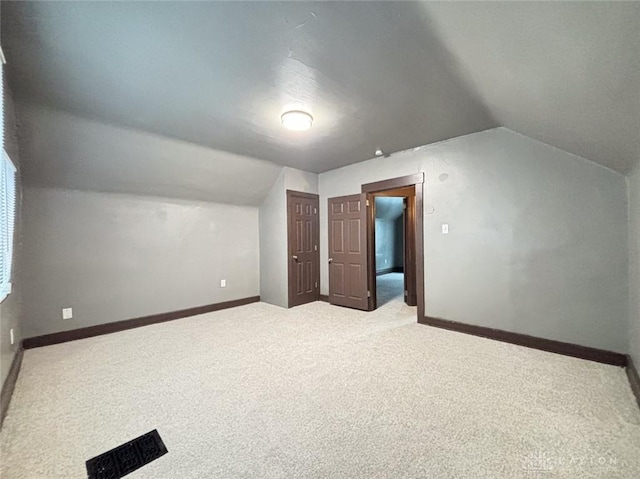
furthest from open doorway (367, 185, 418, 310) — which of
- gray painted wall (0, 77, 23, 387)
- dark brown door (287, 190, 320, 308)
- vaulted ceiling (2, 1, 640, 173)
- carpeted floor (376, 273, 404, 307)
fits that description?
gray painted wall (0, 77, 23, 387)

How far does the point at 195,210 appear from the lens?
4.37 m

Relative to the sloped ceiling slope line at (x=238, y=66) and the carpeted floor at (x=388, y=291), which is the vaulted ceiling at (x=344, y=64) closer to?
the sloped ceiling slope line at (x=238, y=66)

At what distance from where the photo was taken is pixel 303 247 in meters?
4.79

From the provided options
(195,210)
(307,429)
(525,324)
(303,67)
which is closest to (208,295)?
(195,210)

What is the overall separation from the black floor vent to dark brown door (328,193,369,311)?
10.7 feet

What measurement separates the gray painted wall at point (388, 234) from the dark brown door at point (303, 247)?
384cm

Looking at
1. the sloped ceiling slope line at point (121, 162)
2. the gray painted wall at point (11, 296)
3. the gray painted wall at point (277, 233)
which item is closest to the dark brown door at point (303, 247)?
the gray painted wall at point (277, 233)

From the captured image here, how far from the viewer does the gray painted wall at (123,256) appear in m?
3.08

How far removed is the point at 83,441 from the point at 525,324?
12.7 ft

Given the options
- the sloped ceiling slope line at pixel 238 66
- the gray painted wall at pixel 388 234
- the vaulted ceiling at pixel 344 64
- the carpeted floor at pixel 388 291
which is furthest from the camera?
the gray painted wall at pixel 388 234

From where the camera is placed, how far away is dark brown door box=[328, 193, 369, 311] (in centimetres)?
436

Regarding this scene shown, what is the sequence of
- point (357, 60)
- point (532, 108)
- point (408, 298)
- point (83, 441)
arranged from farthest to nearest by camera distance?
point (408, 298), point (532, 108), point (357, 60), point (83, 441)

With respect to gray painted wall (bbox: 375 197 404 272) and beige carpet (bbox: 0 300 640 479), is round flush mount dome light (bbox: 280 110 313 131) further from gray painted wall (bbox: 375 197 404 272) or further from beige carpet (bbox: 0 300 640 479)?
gray painted wall (bbox: 375 197 404 272)

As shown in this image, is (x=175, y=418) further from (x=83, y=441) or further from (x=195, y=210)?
(x=195, y=210)
